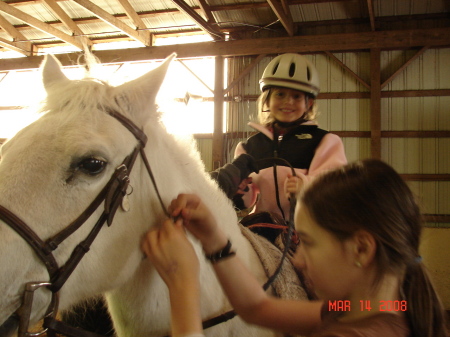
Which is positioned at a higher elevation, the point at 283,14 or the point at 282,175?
the point at 283,14

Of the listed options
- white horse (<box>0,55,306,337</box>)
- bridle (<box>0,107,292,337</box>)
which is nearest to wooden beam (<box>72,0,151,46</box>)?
white horse (<box>0,55,306,337</box>)

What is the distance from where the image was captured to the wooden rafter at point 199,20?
6390 mm

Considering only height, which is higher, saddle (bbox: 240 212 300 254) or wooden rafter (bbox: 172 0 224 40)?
wooden rafter (bbox: 172 0 224 40)

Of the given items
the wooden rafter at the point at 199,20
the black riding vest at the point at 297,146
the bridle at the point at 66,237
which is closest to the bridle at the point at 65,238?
the bridle at the point at 66,237

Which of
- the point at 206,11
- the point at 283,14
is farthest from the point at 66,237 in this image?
the point at 206,11

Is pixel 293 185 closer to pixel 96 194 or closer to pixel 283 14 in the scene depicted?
pixel 96 194

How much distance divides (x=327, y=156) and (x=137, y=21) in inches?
262

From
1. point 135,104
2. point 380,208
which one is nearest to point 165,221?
point 135,104

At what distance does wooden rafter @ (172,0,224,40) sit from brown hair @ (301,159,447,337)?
6.20m

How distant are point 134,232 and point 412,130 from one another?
7068 millimetres

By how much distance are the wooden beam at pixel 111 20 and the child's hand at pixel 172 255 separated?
20.8ft

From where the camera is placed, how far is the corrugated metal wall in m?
6.73

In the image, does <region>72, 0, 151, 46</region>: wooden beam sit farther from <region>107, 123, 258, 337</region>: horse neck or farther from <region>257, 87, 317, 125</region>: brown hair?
<region>107, 123, 258, 337</region>: horse neck

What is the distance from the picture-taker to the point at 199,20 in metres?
6.80
